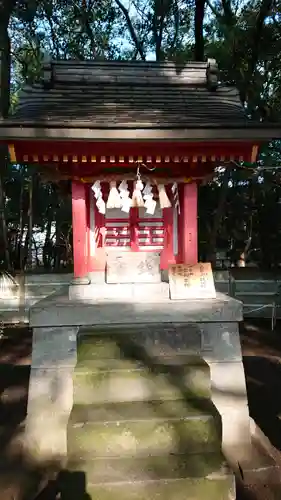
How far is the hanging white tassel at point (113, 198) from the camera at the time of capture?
5.45 meters

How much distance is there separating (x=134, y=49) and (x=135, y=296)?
1215cm

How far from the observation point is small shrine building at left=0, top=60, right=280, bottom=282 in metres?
4.58

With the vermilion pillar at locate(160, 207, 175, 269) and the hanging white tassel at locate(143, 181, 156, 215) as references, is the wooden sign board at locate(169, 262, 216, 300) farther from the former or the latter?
the hanging white tassel at locate(143, 181, 156, 215)

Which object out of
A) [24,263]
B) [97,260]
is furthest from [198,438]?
[24,263]

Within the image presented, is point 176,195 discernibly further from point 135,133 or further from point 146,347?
point 146,347

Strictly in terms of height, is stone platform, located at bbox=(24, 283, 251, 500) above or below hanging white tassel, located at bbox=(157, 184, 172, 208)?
below

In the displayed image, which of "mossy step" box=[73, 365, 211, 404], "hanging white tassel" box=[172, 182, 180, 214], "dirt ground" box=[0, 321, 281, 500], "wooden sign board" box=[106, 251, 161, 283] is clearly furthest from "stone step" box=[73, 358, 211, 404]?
"hanging white tassel" box=[172, 182, 180, 214]

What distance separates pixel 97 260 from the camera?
5879mm

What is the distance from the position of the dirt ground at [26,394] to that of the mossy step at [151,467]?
1.98ft

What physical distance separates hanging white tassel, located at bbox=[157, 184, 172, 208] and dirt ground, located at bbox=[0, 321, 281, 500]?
9.96 ft

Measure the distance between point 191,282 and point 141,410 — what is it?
1952 millimetres

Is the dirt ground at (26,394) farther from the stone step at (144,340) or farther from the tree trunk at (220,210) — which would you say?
the tree trunk at (220,210)

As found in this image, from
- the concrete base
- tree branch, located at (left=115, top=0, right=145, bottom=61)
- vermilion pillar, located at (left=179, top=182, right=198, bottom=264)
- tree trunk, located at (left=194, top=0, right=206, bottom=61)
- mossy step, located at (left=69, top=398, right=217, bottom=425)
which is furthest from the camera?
tree branch, located at (left=115, top=0, right=145, bottom=61)

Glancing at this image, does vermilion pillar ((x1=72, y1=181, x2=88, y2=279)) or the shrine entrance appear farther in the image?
the shrine entrance
